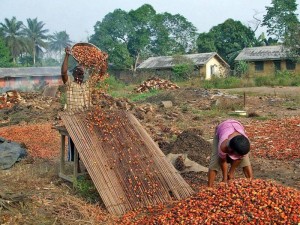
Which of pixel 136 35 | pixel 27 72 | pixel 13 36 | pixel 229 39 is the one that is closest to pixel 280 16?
pixel 229 39

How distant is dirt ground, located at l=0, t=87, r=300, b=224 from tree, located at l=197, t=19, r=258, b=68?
21.4 metres

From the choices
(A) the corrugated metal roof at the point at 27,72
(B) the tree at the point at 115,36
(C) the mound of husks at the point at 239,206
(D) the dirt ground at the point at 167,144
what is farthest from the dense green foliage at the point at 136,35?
(C) the mound of husks at the point at 239,206

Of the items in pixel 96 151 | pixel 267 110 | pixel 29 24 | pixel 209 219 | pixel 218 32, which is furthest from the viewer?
pixel 29 24

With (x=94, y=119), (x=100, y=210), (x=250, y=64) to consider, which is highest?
(x=250, y=64)

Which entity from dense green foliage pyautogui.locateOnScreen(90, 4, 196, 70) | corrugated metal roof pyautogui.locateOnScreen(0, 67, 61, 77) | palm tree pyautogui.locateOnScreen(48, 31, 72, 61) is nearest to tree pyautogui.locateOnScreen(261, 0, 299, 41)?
dense green foliage pyautogui.locateOnScreen(90, 4, 196, 70)

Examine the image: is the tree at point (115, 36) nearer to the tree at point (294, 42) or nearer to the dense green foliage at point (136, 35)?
the dense green foliage at point (136, 35)

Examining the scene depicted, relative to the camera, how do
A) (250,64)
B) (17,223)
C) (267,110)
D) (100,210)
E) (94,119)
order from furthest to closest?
1. (250,64)
2. (267,110)
3. (94,119)
4. (100,210)
5. (17,223)

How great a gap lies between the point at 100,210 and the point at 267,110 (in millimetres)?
11610

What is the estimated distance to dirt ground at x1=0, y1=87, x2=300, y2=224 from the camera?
15.8 feet

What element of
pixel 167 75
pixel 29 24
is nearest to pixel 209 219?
pixel 167 75

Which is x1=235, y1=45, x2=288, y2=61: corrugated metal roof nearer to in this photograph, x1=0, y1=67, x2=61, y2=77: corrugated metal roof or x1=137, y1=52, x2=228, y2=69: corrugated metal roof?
x1=137, y1=52, x2=228, y2=69: corrugated metal roof

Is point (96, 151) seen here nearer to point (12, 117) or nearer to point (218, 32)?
point (12, 117)

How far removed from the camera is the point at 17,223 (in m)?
4.39

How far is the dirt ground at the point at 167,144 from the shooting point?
481 cm
